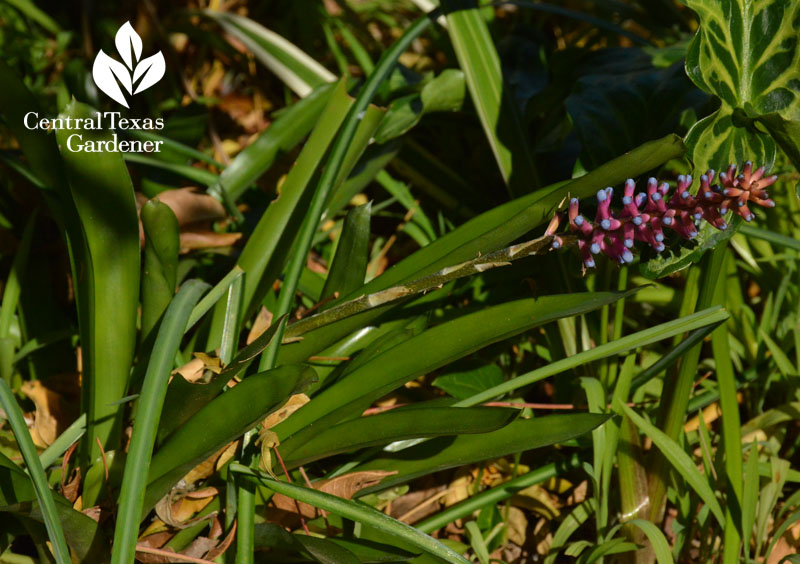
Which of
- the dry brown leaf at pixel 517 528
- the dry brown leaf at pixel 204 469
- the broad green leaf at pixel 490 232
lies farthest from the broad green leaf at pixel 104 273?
the dry brown leaf at pixel 517 528

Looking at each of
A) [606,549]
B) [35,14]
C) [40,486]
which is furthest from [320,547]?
[35,14]

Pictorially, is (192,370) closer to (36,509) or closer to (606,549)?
(36,509)

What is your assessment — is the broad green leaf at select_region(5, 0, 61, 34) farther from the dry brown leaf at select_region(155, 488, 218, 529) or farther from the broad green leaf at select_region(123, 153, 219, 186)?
the dry brown leaf at select_region(155, 488, 218, 529)

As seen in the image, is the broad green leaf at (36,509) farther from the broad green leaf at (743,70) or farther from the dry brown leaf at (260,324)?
the broad green leaf at (743,70)

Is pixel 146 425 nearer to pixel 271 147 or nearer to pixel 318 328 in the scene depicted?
pixel 318 328

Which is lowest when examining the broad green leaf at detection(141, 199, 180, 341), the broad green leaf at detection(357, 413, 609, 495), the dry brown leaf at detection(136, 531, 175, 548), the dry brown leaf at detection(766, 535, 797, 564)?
the dry brown leaf at detection(766, 535, 797, 564)

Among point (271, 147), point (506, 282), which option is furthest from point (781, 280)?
point (271, 147)

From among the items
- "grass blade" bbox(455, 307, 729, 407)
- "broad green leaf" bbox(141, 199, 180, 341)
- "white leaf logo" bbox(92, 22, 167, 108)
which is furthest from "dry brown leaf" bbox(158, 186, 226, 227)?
"grass blade" bbox(455, 307, 729, 407)
